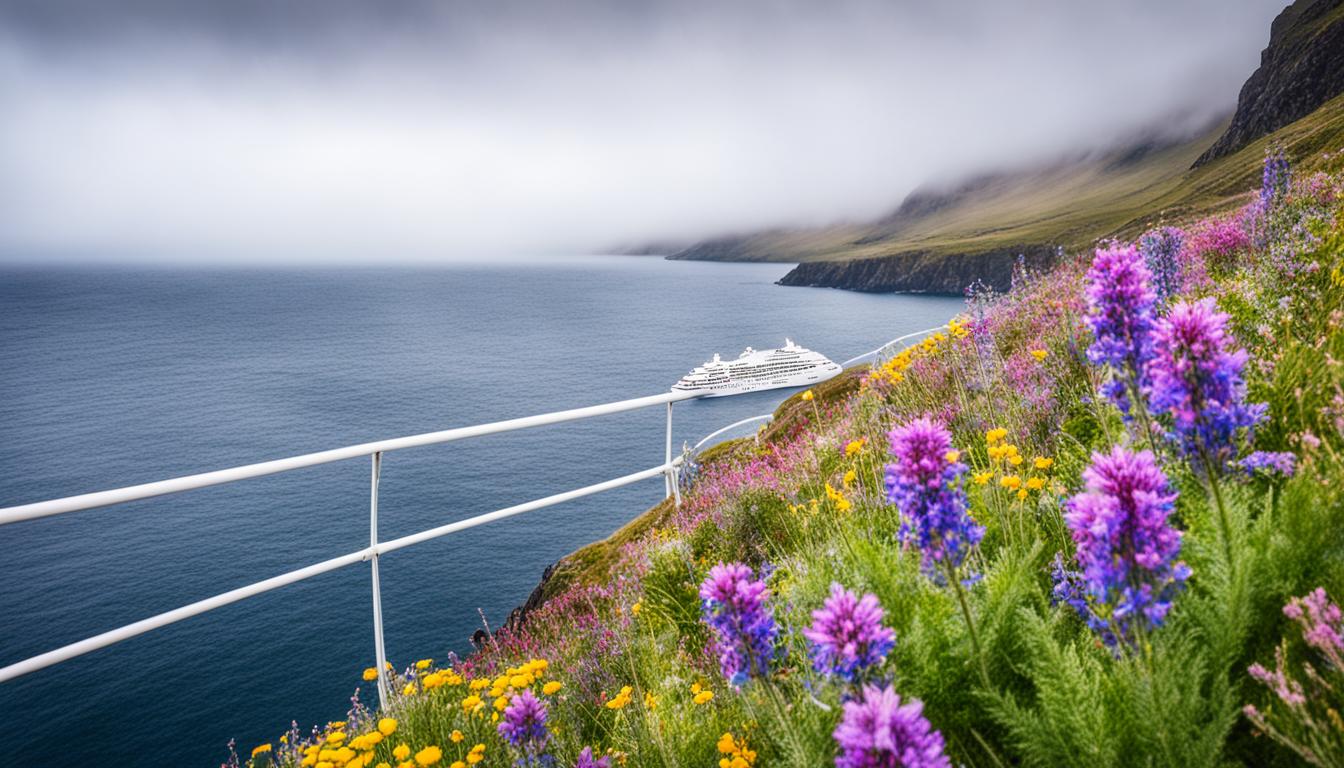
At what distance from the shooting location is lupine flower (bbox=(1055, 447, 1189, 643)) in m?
1.45

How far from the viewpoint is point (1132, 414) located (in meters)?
2.09

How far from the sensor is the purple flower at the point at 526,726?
2.77 meters

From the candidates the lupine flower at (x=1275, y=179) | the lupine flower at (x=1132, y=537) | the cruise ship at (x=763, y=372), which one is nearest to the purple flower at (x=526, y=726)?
the lupine flower at (x=1132, y=537)

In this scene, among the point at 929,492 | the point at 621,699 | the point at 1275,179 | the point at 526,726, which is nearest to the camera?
the point at 929,492

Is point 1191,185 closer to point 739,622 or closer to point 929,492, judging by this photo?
point 929,492

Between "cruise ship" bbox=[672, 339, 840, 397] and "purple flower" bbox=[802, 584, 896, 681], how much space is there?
236 feet

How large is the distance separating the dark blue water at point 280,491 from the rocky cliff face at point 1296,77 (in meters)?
66.8

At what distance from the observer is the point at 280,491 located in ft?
164

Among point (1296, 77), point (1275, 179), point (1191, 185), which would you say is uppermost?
point (1296, 77)

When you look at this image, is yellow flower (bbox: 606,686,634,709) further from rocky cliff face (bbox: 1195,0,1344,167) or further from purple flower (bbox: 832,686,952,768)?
rocky cliff face (bbox: 1195,0,1344,167)

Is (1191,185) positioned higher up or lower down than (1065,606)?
higher up

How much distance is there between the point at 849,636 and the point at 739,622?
17.1 inches

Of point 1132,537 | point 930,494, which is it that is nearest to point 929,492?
point 930,494

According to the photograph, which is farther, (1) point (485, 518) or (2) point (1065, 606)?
(1) point (485, 518)
